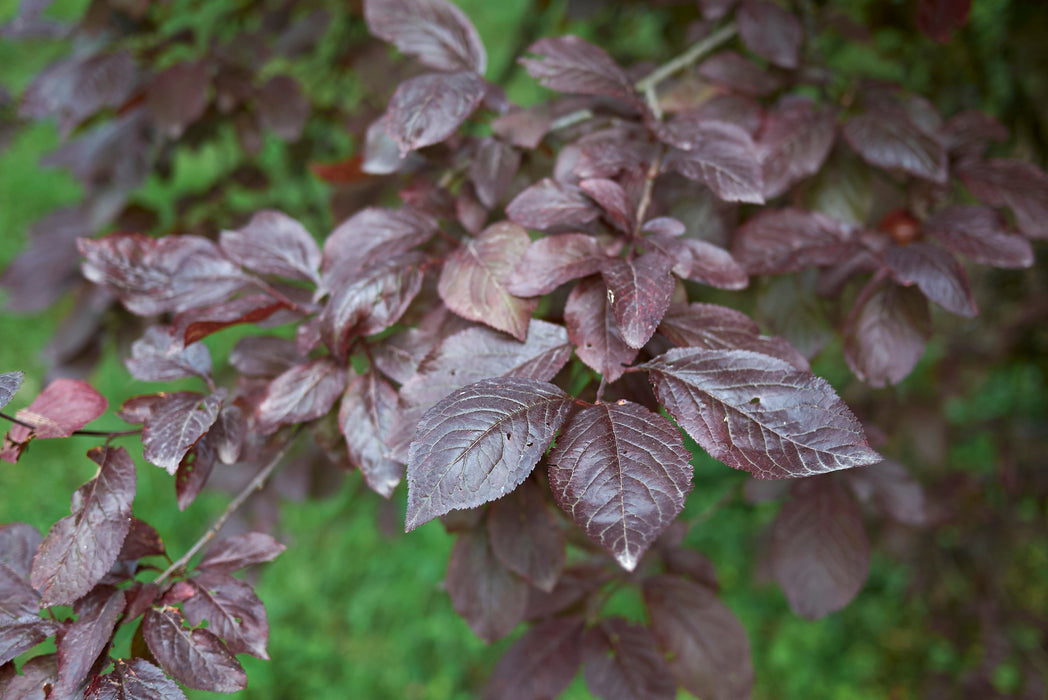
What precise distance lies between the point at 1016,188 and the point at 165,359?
1235 mm

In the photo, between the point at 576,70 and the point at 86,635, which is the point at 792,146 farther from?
the point at 86,635

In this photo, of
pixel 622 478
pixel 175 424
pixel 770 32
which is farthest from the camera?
pixel 770 32

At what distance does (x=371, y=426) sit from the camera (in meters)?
0.83

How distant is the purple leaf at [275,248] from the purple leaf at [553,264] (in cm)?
33

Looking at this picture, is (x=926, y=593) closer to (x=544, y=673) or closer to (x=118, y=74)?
(x=544, y=673)

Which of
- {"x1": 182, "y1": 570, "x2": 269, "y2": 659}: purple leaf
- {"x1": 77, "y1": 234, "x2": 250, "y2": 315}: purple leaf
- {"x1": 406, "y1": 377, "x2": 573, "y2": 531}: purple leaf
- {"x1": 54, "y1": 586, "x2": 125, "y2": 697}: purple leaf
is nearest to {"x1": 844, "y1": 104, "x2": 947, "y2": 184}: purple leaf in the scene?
{"x1": 406, "y1": 377, "x2": 573, "y2": 531}: purple leaf

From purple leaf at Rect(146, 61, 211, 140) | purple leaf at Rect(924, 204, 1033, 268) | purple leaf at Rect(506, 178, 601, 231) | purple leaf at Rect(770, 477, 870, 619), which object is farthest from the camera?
purple leaf at Rect(146, 61, 211, 140)

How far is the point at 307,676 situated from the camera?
275 cm

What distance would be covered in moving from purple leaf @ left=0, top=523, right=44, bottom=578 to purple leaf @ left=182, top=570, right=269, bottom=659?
184mm

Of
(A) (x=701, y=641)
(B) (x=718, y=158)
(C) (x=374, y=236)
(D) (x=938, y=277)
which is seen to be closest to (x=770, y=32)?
(B) (x=718, y=158)

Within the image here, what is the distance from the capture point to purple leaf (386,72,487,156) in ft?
2.85

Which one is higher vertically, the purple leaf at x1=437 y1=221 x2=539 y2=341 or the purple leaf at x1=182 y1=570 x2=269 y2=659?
the purple leaf at x1=437 y1=221 x2=539 y2=341

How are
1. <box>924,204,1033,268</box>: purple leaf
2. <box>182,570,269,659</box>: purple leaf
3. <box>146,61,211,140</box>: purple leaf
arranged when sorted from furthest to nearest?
<box>146,61,211,140</box>: purple leaf
<box>924,204,1033,268</box>: purple leaf
<box>182,570,269,659</box>: purple leaf

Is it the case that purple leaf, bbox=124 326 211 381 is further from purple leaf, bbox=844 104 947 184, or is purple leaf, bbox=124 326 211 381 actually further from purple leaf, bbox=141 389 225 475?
purple leaf, bbox=844 104 947 184
